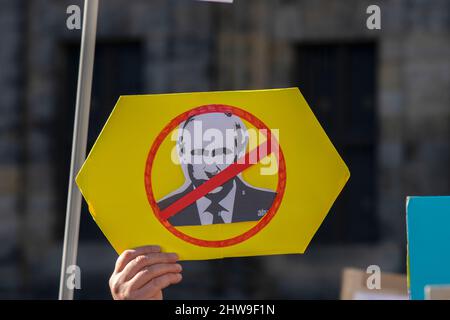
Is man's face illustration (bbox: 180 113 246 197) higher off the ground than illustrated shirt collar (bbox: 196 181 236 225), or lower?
higher

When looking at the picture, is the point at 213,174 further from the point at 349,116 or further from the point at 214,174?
the point at 349,116

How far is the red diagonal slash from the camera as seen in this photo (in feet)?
7.29

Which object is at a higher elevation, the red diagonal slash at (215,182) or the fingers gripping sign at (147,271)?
the red diagonal slash at (215,182)

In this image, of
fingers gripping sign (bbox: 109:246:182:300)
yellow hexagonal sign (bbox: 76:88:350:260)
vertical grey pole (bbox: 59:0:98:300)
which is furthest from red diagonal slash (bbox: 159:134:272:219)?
vertical grey pole (bbox: 59:0:98:300)

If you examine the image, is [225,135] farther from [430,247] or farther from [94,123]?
[94,123]

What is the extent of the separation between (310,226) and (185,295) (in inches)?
277

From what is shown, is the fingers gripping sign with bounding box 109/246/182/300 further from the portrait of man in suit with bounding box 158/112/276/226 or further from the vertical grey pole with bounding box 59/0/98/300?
the vertical grey pole with bounding box 59/0/98/300

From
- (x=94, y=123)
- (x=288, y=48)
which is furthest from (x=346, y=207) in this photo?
(x=94, y=123)

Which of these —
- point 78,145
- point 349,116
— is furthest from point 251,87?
point 78,145

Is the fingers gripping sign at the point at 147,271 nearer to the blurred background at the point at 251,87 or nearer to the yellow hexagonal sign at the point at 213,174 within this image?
the yellow hexagonal sign at the point at 213,174

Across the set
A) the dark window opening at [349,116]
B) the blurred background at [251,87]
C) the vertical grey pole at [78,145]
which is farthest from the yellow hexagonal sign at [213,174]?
the dark window opening at [349,116]

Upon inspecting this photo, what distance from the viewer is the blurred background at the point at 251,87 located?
930cm

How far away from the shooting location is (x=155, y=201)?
225 cm

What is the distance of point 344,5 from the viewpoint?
9.48 meters
